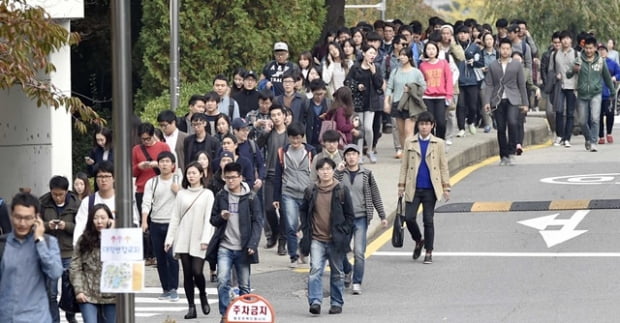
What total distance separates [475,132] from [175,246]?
511 inches

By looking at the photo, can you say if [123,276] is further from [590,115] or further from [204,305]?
[590,115]

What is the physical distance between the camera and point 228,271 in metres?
15.2

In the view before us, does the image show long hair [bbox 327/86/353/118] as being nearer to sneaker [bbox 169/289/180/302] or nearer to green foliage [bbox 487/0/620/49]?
sneaker [bbox 169/289/180/302]

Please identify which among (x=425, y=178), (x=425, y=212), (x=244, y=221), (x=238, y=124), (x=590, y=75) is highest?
(x=590, y=75)

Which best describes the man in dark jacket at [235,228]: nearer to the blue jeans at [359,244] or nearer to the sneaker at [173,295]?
the sneaker at [173,295]

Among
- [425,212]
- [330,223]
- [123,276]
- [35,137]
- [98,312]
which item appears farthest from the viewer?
[35,137]

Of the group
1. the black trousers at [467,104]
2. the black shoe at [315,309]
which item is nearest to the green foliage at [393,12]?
the black trousers at [467,104]

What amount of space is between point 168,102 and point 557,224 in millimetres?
6586

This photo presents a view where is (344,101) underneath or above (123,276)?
above

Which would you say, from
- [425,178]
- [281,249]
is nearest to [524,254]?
[425,178]

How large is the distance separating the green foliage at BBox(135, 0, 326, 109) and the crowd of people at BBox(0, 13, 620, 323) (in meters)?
1.09

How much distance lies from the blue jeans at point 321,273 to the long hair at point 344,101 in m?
4.74

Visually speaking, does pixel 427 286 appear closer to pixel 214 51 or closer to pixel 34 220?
pixel 34 220

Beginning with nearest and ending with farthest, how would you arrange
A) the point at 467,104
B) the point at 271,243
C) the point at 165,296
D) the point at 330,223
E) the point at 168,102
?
the point at 330,223
the point at 165,296
the point at 271,243
the point at 168,102
the point at 467,104
